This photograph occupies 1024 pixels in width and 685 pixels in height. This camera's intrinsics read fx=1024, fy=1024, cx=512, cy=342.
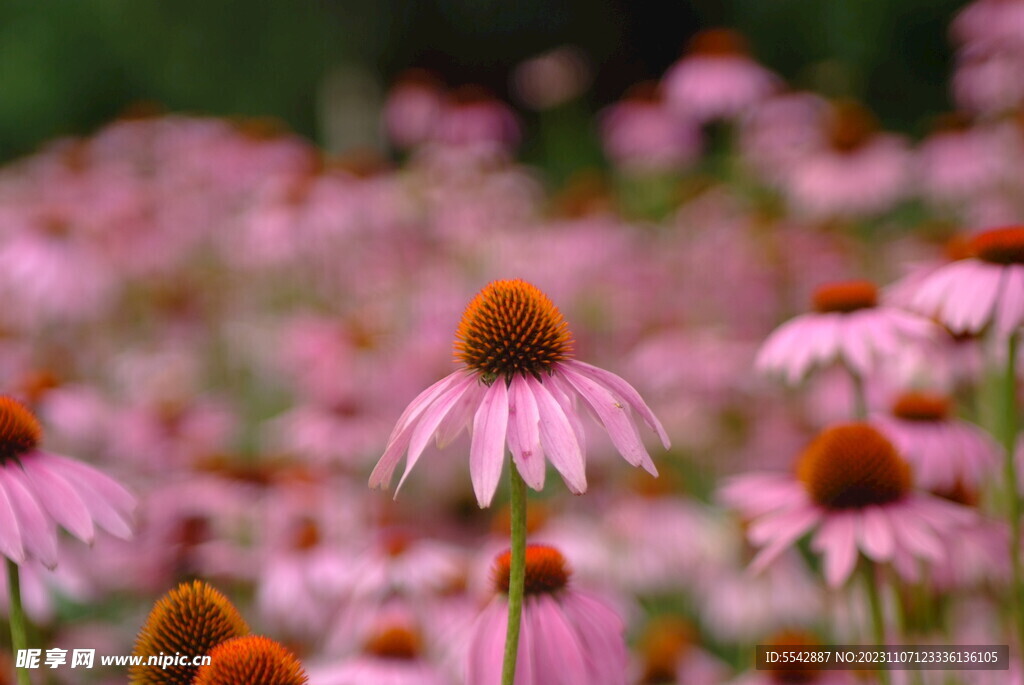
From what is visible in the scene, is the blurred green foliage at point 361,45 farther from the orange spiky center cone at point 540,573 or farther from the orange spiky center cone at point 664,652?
the orange spiky center cone at point 540,573

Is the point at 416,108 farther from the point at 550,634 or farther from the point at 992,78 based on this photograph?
the point at 550,634

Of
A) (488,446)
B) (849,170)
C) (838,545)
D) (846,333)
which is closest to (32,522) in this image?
(488,446)

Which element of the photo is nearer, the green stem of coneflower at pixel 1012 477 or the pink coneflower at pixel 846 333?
the green stem of coneflower at pixel 1012 477

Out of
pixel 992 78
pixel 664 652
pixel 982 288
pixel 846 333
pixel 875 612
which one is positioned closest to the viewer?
pixel 875 612

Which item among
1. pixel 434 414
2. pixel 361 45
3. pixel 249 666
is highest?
pixel 361 45

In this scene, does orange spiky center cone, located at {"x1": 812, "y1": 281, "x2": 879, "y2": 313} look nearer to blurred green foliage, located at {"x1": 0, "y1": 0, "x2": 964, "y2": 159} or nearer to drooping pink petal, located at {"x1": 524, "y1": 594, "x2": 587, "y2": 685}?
drooping pink petal, located at {"x1": 524, "y1": 594, "x2": 587, "y2": 685}

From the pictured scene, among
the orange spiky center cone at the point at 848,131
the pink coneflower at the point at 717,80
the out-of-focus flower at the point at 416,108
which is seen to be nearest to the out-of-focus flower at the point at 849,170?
the orange spiky center cone at the point at 848,131
